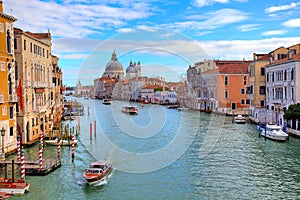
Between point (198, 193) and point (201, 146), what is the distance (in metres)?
6.08

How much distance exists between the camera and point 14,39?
13.3 m

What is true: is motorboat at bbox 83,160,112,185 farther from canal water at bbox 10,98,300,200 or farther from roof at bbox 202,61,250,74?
roof at bbox 202,61,250,74

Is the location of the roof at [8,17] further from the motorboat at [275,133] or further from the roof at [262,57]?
the roof at [262,57]

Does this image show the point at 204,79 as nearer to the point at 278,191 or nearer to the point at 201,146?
the point at 201,146

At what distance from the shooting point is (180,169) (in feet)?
35.4

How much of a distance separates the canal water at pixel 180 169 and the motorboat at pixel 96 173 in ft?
0.55

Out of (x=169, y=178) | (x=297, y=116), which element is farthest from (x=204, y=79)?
(x=169, y=178)

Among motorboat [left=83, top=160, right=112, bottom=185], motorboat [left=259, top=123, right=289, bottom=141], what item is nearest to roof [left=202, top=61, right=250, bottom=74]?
motorboat [left=259, top=123, right=289, bottom=141]

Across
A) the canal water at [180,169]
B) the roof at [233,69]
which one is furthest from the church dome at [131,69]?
the canal water at [180,169]

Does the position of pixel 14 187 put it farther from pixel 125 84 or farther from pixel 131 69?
pixel 131 69

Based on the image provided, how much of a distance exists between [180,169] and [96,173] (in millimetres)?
2652

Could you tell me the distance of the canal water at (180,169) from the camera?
859 centimetres

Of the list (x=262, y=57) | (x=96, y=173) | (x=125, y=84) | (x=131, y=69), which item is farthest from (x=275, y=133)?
(x=131, y=69)

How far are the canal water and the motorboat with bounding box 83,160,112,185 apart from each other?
0.17 m
